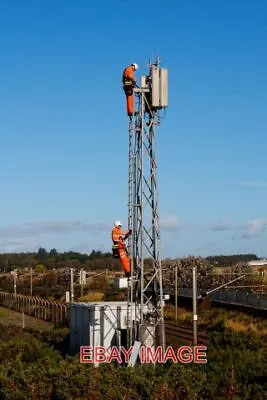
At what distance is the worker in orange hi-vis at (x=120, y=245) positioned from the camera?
20797mm

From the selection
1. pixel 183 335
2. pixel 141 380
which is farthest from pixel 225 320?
pixel 141 380

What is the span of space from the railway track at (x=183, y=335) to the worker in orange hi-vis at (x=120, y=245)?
5.30m

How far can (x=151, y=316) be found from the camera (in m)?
21.3

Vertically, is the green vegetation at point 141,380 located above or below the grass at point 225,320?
below

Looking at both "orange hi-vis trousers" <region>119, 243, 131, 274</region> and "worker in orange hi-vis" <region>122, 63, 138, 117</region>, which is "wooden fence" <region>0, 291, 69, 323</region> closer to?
"orange hi-vis trousers" <region>119, 243, 131, 274</region>

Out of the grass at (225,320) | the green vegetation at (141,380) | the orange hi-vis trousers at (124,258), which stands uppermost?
the orange hi-vis trousers at (124,258)

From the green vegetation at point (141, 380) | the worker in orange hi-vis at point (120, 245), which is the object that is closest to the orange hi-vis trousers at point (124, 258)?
the worker in orange hi-vis at point (120, 245)

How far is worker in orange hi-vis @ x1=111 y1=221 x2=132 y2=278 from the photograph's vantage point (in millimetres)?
20797

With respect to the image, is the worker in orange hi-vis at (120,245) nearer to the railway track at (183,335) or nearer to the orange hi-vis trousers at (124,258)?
the orange hi-vis trousers at (124,258)

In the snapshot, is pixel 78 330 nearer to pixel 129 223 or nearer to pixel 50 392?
pixel 129 223

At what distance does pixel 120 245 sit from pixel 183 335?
8489 mm

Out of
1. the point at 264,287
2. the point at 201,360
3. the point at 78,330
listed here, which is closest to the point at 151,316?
the point at 201,360

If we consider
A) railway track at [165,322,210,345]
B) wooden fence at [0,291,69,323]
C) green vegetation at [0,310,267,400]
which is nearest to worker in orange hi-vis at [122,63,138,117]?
green vegetation at [0,310,267,400]

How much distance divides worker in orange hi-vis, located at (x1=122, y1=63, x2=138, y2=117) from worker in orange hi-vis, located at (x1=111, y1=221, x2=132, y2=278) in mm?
3661
